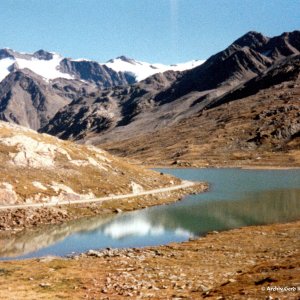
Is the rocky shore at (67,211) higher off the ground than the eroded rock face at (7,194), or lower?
lower

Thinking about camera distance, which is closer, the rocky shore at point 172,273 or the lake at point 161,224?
the rocky shore at point 172,273

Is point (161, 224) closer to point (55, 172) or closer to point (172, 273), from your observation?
point (55, 172)

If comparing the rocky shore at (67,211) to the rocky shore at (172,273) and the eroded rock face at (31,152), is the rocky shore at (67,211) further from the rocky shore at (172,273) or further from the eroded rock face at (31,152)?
the rocky shore at (172,273)

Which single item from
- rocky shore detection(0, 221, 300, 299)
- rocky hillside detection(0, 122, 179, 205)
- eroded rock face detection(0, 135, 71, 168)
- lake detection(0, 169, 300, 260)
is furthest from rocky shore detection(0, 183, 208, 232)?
rocky shore detection(0, 221, 300, 299)

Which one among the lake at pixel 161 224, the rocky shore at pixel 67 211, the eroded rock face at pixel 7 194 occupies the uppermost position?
the eroded rock face at pixel 7 194

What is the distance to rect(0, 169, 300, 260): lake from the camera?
56.8 m

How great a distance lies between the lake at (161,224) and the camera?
2235 inches

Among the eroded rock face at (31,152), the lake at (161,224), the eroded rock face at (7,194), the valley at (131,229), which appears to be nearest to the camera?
the valley at (131,229)

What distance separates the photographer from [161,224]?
72750 mm

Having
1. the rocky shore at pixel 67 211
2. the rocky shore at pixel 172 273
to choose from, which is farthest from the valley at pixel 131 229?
the rocky shore at pixel 67 211

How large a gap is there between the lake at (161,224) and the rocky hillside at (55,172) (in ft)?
39.8

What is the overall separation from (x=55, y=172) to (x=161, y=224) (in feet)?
105

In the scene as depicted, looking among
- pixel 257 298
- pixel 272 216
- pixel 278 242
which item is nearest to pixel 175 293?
pixel 257 298

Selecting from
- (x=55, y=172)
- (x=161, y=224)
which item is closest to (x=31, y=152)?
(x=55, y=172)
